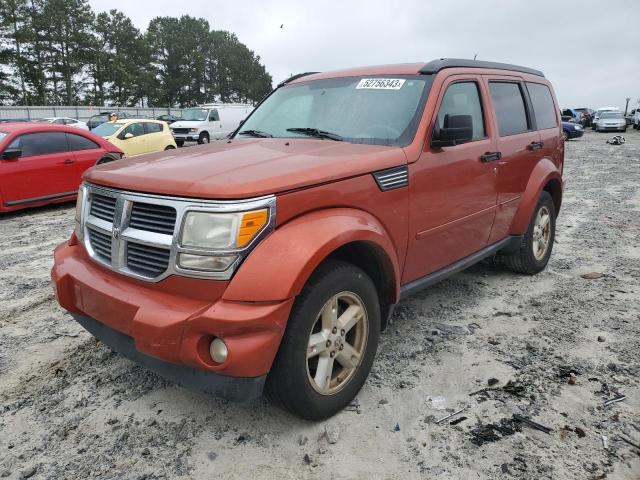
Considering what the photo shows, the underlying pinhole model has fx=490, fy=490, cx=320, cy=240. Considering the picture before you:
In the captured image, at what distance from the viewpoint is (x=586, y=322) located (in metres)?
3.89

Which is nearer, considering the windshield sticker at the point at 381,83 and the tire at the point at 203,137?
the windshield sticker at the point at 381,83

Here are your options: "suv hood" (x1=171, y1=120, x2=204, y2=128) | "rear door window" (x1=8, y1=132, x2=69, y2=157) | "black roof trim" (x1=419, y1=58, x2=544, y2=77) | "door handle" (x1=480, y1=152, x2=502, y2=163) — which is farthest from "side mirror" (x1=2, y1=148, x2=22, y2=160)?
"suv hood" (x1=171, y1=120, x2=204, y2=128)

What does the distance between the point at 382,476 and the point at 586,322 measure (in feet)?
8.14

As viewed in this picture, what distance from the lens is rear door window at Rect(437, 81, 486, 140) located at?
342cm

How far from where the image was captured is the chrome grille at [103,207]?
259cm

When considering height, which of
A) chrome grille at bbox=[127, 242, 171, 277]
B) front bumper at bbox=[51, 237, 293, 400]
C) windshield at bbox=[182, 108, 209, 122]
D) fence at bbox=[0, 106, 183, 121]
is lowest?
front bumper at bbox=[51, 237, 293, 400]

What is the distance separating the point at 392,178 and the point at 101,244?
1.68m

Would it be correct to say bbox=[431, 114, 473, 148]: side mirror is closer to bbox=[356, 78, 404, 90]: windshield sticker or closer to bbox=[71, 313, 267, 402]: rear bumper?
bbox=[356, 78, 404, 90]: windshield sticker

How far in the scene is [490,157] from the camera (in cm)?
382

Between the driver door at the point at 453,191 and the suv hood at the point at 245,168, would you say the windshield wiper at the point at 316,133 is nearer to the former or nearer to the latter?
the suv hood at the point at 245,168

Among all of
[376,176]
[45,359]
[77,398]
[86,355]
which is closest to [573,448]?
[376,176]

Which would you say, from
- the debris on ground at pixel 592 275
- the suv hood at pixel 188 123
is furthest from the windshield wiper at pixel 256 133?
the suv hood at pixel 188 123

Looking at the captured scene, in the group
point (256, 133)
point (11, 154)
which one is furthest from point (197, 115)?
point (256, 133)

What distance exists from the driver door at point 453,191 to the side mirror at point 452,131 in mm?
51
